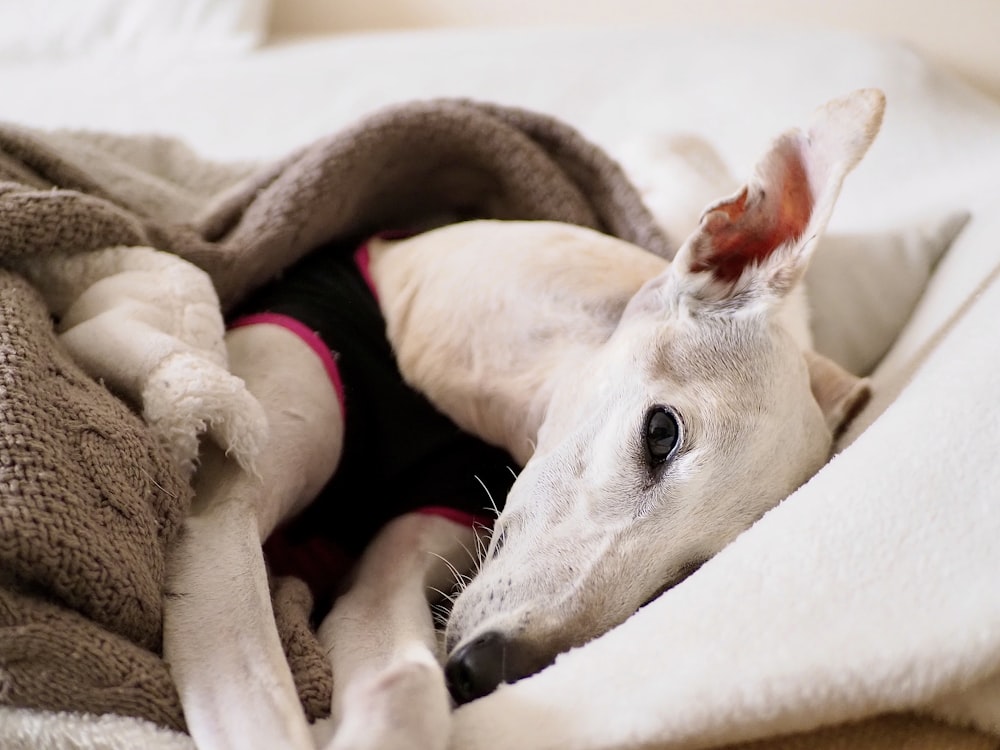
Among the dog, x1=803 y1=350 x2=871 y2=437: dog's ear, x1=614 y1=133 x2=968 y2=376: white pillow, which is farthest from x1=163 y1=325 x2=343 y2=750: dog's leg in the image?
x1=614 y1=133 x2=968 y2=376: white pillow

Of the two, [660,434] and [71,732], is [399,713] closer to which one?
[71,732]

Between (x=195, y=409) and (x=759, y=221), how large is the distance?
2.53ft

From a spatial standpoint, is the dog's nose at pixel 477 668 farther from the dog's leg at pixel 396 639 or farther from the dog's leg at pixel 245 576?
the dog's leg at pixel 245 576

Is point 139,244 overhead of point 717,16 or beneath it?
beneath

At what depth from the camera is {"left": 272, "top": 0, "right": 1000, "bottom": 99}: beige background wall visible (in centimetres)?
242

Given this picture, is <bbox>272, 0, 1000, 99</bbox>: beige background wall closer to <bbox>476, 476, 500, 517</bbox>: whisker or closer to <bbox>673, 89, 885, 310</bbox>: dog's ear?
<bbox>673, 89, 885, 310</bbox>: dog's ear

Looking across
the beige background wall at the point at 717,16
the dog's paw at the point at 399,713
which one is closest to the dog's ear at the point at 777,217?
the dog's paw at the point at 399,713

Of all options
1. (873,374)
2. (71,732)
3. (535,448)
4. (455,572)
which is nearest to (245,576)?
(71,732)

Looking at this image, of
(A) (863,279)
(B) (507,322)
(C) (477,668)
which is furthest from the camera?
(A) (863,279)

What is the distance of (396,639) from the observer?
1.03 m

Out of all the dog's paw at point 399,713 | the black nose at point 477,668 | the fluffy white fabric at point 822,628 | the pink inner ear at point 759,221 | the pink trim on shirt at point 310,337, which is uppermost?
the pink inner ear at point 759,221

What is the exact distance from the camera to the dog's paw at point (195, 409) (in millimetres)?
926

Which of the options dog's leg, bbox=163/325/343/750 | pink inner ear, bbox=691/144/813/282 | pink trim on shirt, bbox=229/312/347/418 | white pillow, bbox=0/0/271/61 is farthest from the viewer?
white pillow, bbox=0/0/271/61

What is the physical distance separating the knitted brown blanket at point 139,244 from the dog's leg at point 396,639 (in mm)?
57
